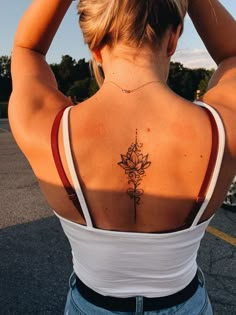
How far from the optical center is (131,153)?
103 cm

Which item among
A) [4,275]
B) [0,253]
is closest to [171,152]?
[4,275]

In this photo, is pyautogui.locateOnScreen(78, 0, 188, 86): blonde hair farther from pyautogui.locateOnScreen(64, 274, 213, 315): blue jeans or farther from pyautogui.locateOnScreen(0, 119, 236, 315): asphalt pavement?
pyautogui.locateOnScreen(0, 119, 236, 315): asphalt pavement

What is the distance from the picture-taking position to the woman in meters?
1.00

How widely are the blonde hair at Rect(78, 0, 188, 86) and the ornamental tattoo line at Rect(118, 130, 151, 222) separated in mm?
266

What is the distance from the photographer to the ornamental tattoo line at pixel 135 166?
3.37ft

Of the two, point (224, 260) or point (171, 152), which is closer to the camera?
point (171, 152)

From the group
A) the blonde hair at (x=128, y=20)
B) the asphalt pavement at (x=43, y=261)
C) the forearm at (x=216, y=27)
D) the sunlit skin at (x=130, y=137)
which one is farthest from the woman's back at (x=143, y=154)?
the asphalt pavement at (x=43, y=261)

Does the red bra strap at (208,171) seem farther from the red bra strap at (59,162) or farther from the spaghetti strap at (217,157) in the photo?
the red bra strap at (59,162)

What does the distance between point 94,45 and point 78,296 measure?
75 centimetres

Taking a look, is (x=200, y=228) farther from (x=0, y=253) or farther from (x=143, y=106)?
(x=0, y=253)

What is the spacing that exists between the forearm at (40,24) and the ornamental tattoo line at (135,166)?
45 cm

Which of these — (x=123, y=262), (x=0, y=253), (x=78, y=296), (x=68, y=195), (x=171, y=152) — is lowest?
(x=0, y=253)

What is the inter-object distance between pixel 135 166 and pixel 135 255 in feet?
0.80

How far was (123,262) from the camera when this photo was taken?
1083 mm
